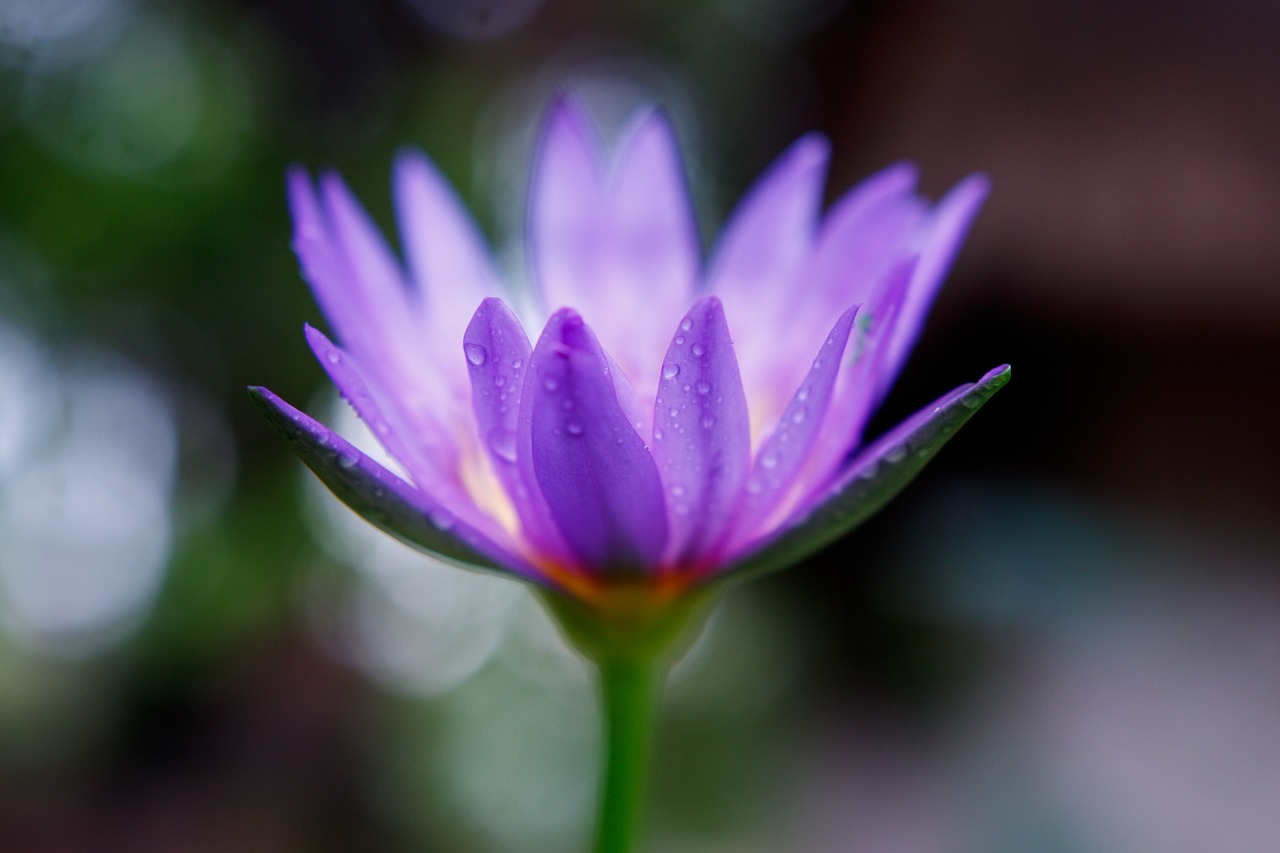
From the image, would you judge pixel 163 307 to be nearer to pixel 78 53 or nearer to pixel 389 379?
pixel 78 53

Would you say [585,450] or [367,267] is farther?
[367,267]

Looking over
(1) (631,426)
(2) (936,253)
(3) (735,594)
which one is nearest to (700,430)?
(1) (631,426)

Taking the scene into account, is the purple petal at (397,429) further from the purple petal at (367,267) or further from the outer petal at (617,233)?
the outer petal at (617,233)

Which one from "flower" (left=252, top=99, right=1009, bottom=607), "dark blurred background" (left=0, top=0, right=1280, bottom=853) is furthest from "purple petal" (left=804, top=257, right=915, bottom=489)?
"dark blurred background" (left=0, top=0, right=1280, bottom=853)

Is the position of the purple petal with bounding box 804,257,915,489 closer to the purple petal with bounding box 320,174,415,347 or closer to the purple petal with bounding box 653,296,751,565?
the purple petal with bounding box 653,296,751,565

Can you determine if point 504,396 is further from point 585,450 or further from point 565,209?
point 565,209

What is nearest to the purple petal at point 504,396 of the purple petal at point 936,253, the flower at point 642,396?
the flower at point 642,396
